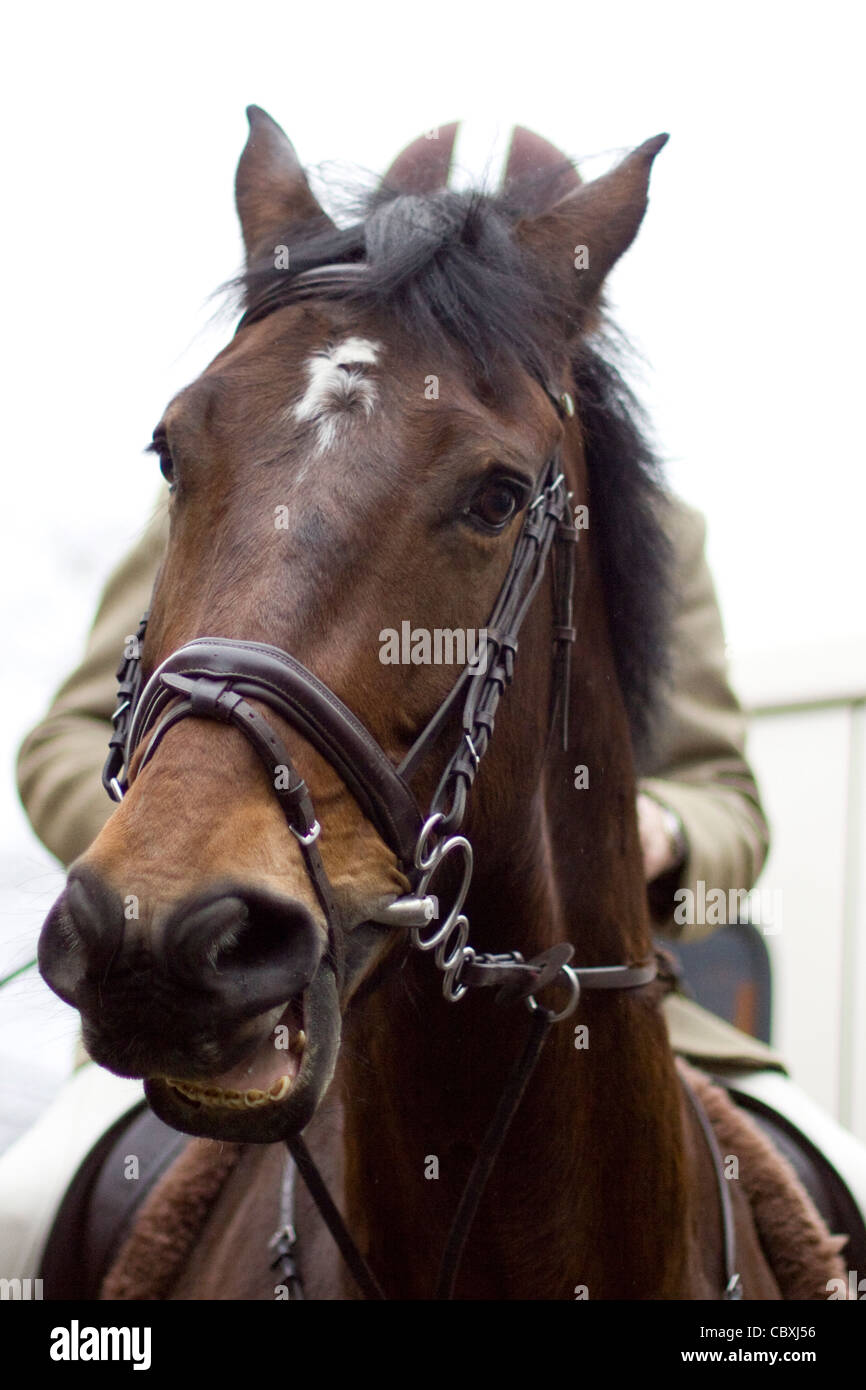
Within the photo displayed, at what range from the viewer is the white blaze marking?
165 centimetres

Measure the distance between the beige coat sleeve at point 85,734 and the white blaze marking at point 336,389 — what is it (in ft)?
3.55

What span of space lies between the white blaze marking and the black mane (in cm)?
12

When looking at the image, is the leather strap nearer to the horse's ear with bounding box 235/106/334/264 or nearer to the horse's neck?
the horse's neck

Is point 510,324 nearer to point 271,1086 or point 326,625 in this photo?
point 326,625

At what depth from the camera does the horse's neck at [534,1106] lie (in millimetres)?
1873

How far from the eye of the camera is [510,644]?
173 cm

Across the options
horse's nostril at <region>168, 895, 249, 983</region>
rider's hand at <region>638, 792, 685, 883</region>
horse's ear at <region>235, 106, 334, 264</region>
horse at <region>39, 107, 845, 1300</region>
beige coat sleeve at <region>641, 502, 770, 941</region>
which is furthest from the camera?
beige coat sleeve at <region>641, 502, 770, 941</region>

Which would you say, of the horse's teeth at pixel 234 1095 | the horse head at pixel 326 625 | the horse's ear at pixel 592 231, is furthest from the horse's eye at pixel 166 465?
the horse's teeth at pixel 234 1095

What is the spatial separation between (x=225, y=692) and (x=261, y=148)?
4.41 feet

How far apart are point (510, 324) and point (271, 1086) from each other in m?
1.16

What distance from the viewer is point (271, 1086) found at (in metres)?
1.42

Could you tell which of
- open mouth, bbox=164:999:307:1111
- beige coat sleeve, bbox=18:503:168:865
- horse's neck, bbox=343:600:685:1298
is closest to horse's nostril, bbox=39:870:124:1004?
open mouth, bbox=164:999:307:1111

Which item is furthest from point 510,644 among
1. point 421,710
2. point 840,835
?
point 840,835
